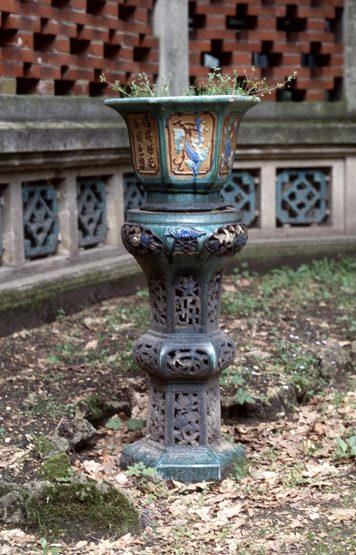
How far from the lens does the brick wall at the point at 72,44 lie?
5.93 meters

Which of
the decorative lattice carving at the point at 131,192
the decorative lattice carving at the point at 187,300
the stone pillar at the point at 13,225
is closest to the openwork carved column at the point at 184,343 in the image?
the decorative lattice carving at the point at 187,300

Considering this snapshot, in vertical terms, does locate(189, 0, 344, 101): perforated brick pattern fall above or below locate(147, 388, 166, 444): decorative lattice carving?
above

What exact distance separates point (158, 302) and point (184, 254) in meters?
0.37

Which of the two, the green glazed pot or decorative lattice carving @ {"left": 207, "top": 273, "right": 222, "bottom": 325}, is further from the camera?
decorative lattice carving @ {"left": 207, "top": 273, "right": 222, "bottom": 325}

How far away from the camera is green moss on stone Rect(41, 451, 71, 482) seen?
3770 millimetres

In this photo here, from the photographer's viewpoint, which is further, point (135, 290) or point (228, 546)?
point (135, 290)

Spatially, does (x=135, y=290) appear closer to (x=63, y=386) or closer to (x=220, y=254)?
(x=63, y=386)

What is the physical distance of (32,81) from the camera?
20.4 feet

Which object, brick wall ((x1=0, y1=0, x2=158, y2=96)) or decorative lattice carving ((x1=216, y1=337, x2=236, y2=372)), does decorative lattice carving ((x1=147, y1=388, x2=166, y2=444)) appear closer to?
decorative lattice carving ((x1=216, y1=337, x2=236, y2=372))

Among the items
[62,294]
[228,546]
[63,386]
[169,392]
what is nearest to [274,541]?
[228,546]

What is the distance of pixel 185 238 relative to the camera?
3830 millimetres

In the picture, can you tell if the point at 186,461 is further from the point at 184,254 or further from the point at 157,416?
the point at 184,254

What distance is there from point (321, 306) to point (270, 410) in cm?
212

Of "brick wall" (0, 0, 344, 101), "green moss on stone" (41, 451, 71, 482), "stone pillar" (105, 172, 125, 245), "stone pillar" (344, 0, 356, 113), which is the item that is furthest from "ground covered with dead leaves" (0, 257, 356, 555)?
"stone pillar" (344, 0, 356, 113)
